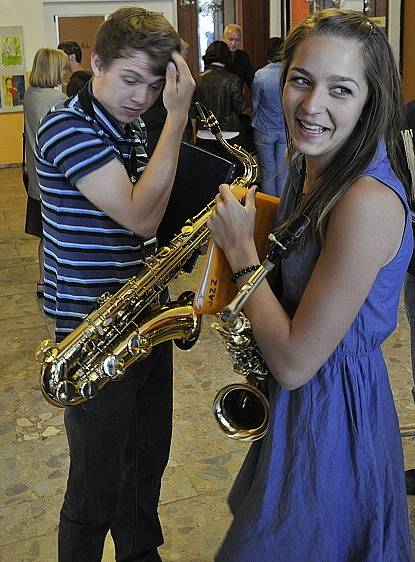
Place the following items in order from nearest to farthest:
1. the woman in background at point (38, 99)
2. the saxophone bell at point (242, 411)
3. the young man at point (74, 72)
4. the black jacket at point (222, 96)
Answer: the saxophone bell at point (242, 411)
the woman in background at point (38, 99)
the young man at point (74, 72)
the black jacket at point (222, 96)

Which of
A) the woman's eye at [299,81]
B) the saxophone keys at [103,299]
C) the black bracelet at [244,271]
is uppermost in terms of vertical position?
the woman's eye at [299,81]

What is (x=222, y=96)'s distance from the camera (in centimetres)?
659

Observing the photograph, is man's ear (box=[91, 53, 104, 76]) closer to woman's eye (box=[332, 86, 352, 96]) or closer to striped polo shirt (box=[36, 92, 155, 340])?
striped polo shirt (box=[36, 92, 155, 340])

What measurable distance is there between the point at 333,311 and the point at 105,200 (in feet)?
2.30

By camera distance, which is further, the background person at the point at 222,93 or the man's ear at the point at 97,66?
the background person at the point at 222,93

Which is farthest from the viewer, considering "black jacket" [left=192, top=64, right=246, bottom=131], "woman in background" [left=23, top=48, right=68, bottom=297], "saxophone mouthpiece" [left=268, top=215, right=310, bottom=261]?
"black jacket" [left=192, top=64, right=246, bottom=131]

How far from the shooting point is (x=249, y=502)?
5.15 ft

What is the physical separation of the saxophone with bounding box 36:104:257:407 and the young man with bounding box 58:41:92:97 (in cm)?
387

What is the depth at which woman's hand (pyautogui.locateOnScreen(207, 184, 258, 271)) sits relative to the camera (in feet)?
4.77

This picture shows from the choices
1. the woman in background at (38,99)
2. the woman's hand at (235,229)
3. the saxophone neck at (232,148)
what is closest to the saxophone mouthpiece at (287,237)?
the woman's hand at (235,229)

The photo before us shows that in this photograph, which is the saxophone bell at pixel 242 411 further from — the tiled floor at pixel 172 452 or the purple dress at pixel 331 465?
the tiled floor at pixel 172 452

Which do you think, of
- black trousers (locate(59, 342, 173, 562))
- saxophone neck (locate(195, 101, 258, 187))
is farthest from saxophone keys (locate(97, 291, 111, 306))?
saxophone neck (locate(195, 101, 258, 187))

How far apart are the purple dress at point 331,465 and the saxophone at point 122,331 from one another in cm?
50

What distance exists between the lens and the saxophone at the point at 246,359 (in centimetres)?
134
